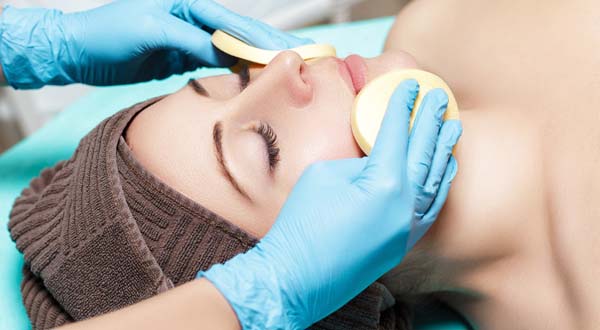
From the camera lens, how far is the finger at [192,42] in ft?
4.40

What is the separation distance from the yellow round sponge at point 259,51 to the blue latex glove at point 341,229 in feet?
0.86

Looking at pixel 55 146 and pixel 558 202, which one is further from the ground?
pixel 558 202

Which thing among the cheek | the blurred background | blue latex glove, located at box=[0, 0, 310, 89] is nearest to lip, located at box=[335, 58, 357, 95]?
the cheek

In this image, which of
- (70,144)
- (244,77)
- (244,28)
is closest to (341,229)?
(244,77)

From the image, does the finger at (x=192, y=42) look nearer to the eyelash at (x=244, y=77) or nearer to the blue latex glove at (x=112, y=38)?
the blue latex glove at (x=112, y=38)

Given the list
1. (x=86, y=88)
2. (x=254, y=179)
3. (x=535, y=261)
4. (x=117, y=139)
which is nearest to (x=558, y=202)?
(x=535, y=261)

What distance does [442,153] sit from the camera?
3.25ft

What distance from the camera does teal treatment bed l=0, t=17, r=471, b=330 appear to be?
4.16ft

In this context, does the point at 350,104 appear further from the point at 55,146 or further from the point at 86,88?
the point at 86,88

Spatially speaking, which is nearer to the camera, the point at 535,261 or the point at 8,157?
the point at 535,261

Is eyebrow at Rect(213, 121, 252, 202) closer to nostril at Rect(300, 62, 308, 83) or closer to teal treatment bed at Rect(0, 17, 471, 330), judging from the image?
nostril at Rect(300, 62, 308, 83)

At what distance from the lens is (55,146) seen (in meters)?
1.71

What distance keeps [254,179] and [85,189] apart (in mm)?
343

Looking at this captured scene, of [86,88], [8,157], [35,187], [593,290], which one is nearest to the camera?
[593,290]
